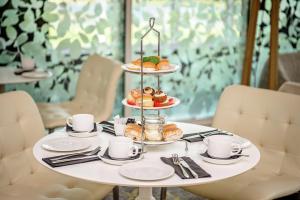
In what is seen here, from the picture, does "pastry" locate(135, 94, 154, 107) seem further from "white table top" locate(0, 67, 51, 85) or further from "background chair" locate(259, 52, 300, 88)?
"background chair" locate(259, 52, 300, 88)

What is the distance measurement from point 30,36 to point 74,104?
2.32 ft

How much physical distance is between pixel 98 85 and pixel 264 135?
1.34m

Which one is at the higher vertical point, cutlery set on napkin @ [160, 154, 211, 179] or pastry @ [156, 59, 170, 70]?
pastry @ [156, 59, 170, 70]

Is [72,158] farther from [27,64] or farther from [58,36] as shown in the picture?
[58,36]

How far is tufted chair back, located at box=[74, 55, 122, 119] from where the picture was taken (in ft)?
10.7

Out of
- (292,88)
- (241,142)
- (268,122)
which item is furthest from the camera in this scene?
(292,88)

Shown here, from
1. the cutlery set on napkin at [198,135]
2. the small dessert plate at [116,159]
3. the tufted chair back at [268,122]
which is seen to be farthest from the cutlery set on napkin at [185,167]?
the tufted chair back at [268,122]

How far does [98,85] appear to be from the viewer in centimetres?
342

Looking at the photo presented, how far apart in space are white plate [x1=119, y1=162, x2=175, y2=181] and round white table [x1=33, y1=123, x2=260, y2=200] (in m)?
0.01

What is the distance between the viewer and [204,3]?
4.50 m

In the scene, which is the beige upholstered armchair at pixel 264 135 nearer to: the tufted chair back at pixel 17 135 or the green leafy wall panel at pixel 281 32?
the tufted chair back at pixel 17 135

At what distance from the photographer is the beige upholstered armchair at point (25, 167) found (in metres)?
2.11

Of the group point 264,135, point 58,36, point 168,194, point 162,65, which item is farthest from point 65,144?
point 58,36

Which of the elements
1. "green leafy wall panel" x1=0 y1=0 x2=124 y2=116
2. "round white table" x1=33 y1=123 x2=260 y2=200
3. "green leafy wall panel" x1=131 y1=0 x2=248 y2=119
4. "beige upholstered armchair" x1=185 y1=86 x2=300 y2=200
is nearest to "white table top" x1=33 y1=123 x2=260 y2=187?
"round white table" x1=33 y1=123 x2=260 y2=200
